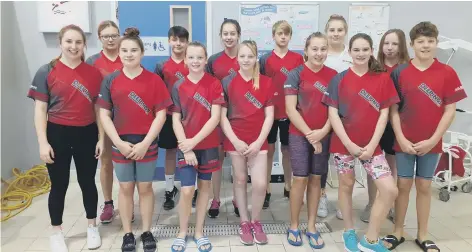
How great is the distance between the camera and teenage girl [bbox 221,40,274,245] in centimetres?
234

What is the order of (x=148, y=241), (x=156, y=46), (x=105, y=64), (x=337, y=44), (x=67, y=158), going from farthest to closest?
(x=156, y=46) < (x=337, y=44) < (x=105, y=64) < (x=148, y=241) < (x=67, y=158)

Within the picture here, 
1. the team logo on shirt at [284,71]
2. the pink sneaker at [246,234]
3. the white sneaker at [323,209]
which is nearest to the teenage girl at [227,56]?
the team logo on shirt at [284,71]

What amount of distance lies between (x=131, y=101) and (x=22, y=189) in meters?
1.94

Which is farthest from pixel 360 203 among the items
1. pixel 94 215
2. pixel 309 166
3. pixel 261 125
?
pixel 94 215

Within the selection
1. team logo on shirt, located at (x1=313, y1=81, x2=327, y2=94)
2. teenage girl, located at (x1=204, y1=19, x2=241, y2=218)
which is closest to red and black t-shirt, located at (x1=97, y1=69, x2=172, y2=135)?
teenage girl, located at (x1=204, y1=19, x2=241, y2=218)

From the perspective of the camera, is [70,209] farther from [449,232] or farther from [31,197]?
[449,232]

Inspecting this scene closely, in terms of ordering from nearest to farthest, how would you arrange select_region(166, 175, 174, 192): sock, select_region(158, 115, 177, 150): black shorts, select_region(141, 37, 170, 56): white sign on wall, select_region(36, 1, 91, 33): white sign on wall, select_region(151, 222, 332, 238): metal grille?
select_region(151, 222, 332, 238): metal grille
select_region(158, 115, 177, 150): black shorts
select_region(166, 175, 174, 192): sock
select_region(36, 1, 91, 33): white sign on wall
select_region(141, 37, 170, 56): white sign on wall

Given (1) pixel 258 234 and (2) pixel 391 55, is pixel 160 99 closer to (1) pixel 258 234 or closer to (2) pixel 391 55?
(1) pixel 258 234

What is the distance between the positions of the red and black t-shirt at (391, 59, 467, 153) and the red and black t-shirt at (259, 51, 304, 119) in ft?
2.46

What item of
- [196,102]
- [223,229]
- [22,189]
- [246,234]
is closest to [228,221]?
[223,229]

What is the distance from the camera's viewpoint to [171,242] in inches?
98.9

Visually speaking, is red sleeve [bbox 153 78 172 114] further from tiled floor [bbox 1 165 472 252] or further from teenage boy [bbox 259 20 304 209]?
tiled floor [bbox 1 165 472 252]

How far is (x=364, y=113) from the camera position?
7.21ft

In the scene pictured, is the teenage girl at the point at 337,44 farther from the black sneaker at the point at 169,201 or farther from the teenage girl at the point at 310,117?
the black sneaker at the point at 169,201
